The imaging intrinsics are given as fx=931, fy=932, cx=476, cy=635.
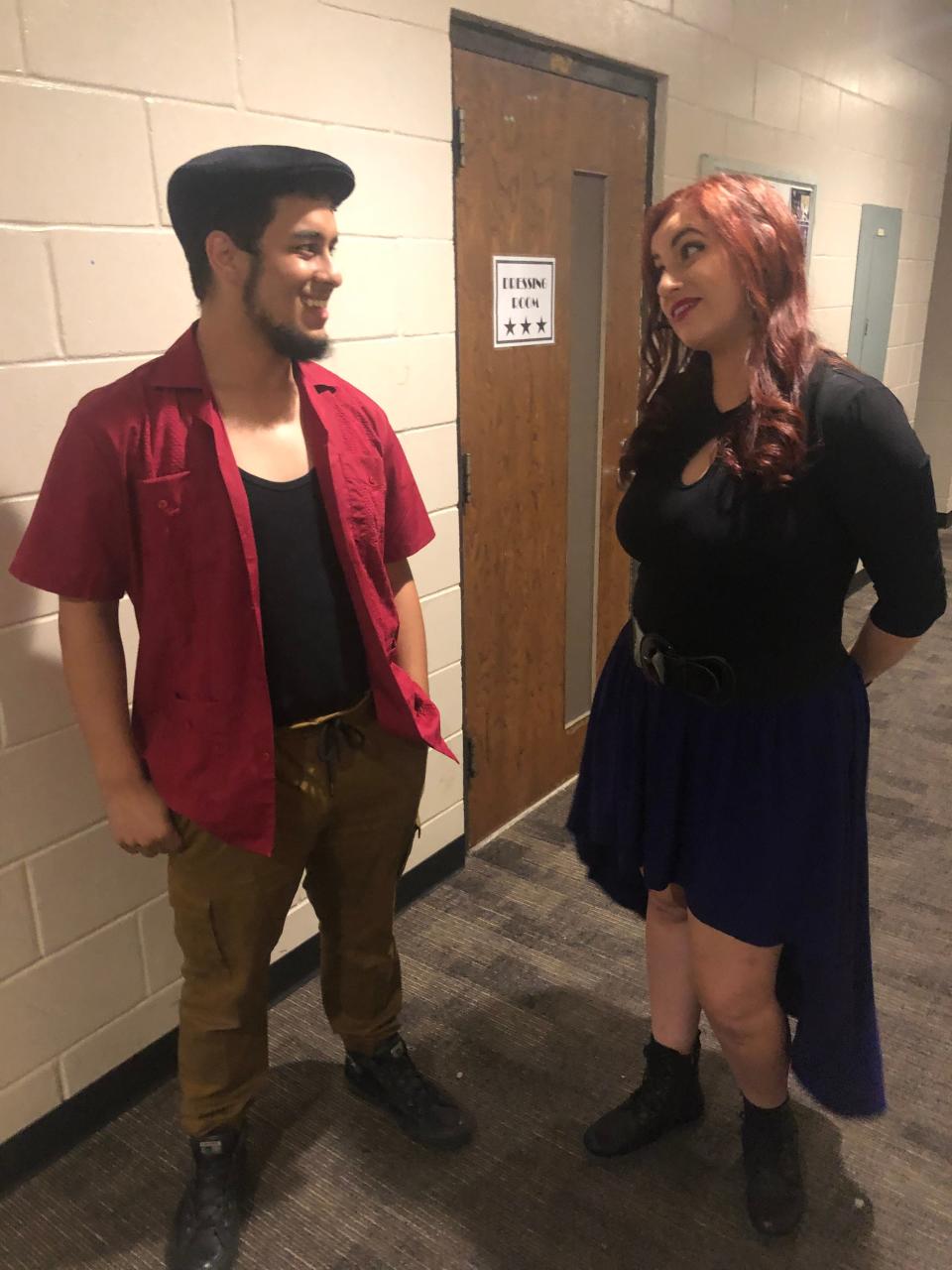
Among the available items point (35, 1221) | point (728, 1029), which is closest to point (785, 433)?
point (728, 1029)

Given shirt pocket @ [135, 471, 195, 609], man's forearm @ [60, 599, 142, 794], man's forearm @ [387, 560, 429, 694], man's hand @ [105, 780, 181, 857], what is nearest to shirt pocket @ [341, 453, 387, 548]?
man's forearm @ [387, 560, 429, 694]

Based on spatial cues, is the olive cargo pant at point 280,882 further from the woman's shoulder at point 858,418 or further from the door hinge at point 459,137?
the door hinge at point 459,137

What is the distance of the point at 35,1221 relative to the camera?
147 centimetres

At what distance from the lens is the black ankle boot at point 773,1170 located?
55.8 inches

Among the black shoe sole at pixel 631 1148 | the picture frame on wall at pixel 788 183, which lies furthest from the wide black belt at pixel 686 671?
the picture frame on wall at pixel 788 183

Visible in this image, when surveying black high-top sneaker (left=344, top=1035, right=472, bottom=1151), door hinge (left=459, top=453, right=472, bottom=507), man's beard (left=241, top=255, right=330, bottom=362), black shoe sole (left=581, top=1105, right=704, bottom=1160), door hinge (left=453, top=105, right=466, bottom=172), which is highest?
door hinge (left=453, top=105, right=466, bottom=172)

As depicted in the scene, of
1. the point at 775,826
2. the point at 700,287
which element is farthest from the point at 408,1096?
the point at 700,287

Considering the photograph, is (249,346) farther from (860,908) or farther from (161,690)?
(860,908)

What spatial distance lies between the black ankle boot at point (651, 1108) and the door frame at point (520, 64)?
0.92 meters

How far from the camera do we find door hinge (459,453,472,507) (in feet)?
7.06

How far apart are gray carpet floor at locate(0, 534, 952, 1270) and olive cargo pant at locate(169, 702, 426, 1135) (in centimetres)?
24

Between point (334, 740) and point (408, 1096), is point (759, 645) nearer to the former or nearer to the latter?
point (334, 740)

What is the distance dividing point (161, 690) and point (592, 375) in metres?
1.68

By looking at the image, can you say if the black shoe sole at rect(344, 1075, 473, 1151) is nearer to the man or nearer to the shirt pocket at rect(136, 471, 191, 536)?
the man
